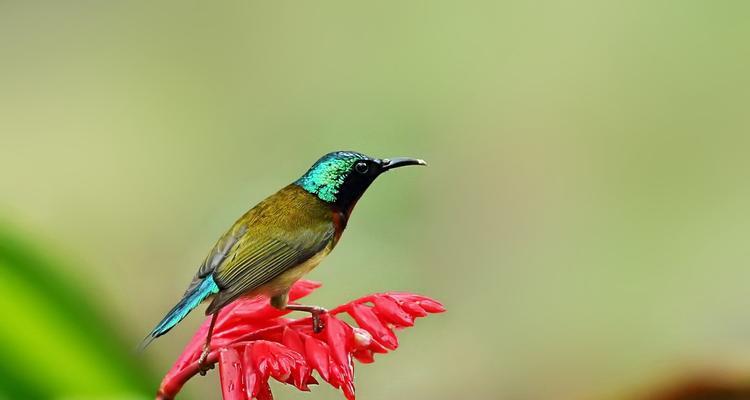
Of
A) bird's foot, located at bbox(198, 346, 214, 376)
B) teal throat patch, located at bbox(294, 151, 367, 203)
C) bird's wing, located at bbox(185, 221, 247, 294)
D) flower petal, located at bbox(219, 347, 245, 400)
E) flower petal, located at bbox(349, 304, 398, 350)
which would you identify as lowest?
flower petal, located at bbox(349, 304, 398, 350)

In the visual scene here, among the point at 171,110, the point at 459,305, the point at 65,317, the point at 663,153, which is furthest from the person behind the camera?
the point at 171,110

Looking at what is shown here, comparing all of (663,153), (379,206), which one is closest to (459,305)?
(379,206)

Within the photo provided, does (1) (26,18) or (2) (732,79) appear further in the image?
(1) (26,18)

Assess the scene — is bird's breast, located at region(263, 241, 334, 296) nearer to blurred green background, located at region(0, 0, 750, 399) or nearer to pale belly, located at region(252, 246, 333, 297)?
pale belly, located at region(252, 246, 333, 297)

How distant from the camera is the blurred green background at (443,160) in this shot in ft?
9.98

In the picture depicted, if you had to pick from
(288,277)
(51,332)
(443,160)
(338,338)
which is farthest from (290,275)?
(443,160)

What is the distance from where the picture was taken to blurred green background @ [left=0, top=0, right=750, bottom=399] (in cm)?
304

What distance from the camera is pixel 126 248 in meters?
3.79

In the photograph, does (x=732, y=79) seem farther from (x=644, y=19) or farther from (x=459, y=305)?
(x=459, y=305)

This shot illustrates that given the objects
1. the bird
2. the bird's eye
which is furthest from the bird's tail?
the bird's eye

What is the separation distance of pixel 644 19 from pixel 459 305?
5.29ft

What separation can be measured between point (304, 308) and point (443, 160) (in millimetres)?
2381

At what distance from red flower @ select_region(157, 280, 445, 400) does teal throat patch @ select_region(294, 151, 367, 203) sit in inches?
6.4

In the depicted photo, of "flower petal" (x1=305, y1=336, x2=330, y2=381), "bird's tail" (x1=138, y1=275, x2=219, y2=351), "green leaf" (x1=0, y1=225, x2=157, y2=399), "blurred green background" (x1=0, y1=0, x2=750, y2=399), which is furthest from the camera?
"blurred green background" (x1=0, y1=0, x2=750, y2=399)
